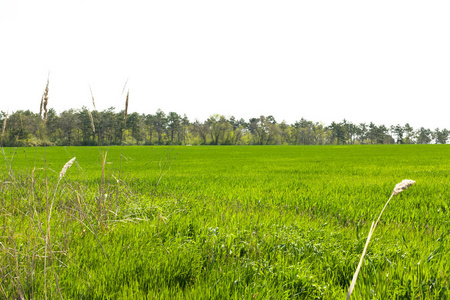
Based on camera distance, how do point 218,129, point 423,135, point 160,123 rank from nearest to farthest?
point 218,129
point 160,123
point 423,135

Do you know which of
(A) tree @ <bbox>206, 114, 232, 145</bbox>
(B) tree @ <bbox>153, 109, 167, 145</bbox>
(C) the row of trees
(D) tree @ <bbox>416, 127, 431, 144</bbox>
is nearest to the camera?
(C) the row of trees

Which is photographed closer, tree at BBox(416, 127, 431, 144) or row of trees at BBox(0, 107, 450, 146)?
row of trees at BBox(0, 107, 450, 146)

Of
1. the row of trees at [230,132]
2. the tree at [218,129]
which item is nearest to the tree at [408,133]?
the row of trees at [230,132]

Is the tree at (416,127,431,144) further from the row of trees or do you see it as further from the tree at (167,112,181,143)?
the tree at (167,112,181,143)

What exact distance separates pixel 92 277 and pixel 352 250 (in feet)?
8.92

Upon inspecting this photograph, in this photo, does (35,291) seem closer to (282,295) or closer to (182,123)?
(282,295)

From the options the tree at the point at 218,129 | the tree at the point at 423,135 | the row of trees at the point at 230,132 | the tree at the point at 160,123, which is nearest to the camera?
the row of trees at the point at 230,132

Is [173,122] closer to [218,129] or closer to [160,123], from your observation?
[160,123]

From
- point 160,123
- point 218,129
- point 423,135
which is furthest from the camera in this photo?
point 423,135

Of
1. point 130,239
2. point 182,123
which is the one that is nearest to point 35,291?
point 130,239

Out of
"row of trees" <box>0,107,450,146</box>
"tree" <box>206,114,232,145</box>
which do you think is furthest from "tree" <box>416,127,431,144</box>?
"tree" <box>206,114,232,145</box>

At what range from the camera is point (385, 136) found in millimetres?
175750

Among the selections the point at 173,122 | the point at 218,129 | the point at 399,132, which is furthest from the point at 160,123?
the point at 399,132

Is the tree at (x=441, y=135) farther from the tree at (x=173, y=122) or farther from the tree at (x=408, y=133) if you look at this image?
the tree at (x=173, y=122)
